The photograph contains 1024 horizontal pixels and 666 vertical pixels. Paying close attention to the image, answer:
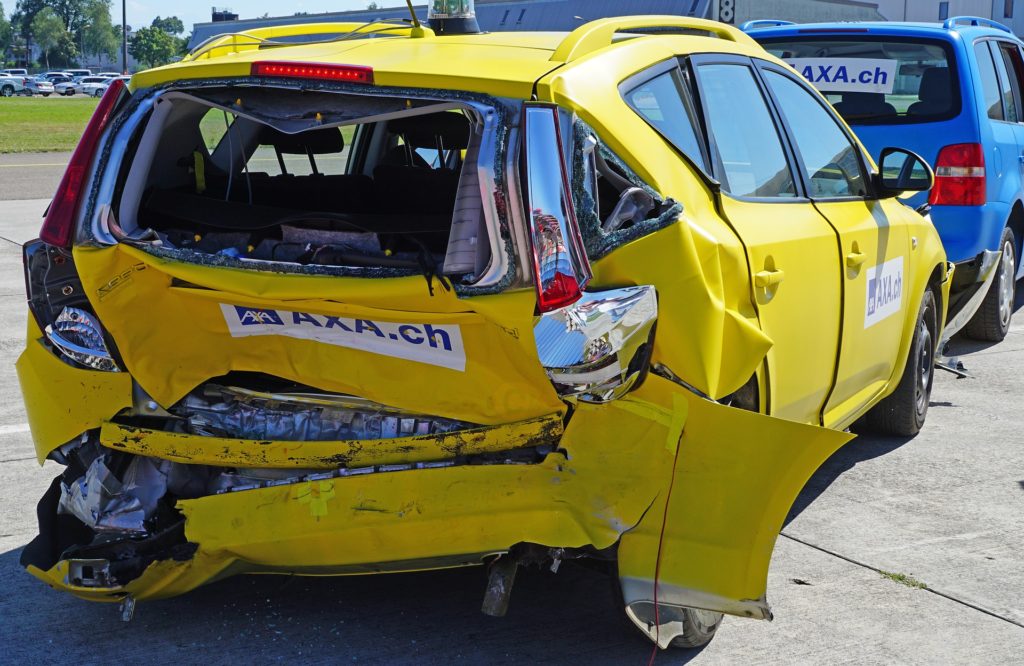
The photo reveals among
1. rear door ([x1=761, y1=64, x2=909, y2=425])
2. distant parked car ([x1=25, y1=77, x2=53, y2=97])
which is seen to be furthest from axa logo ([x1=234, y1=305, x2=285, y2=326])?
distant parked car ([x1=25, y1=77, x2=53, y2=97])

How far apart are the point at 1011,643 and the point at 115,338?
2882 millimetres

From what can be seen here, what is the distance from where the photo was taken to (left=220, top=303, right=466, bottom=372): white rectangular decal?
330cm

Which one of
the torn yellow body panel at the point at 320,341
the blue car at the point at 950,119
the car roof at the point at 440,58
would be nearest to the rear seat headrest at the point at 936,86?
the blue car at the point at 950,119

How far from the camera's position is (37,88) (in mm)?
77125

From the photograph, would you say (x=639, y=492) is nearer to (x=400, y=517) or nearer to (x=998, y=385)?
(x=400, y=517)

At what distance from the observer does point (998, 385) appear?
7.06 m

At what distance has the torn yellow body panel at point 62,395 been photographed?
363 centimetres

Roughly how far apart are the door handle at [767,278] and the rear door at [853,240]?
72 cm

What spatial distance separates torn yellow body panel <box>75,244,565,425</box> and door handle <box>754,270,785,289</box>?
78 cm

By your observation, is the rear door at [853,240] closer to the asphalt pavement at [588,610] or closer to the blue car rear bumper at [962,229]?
the asphalt pavement at [588,610]

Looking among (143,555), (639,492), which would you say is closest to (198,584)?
(143,555)

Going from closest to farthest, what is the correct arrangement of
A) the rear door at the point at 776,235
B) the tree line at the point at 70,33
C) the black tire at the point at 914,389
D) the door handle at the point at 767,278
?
the door handle at the point at 767,278 → the rear door at the point at 776,235 → the black tire at the point at 914,389 → the tree line at the point at 70,33

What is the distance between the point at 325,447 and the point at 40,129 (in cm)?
3236

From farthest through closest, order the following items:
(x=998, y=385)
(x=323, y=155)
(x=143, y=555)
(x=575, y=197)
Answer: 1. (x=998, y=385)
2. (x=323, y=155)
3. (x=143, y=555)
4. (x=575, y=197)
